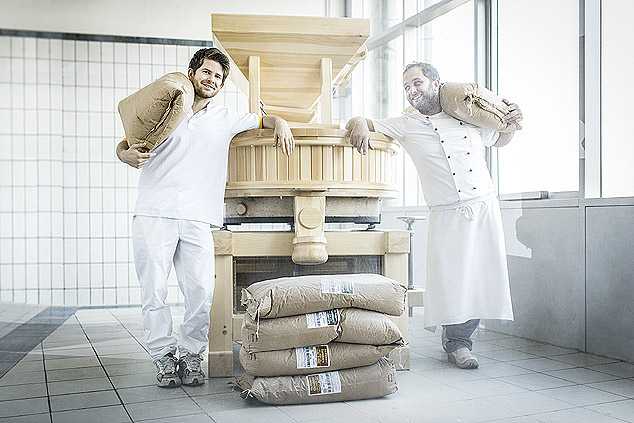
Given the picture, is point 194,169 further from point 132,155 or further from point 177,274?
point 177,274

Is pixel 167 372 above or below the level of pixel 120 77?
below

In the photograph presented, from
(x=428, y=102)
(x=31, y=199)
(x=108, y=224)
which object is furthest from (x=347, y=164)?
(x=31, y=199)

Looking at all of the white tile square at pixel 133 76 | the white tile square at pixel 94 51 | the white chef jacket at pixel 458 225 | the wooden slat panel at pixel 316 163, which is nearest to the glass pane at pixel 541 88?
the white chef jacket at pixel 458 225

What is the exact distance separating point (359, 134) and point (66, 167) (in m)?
1.03

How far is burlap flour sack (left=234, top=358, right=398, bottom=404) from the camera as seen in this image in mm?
2039

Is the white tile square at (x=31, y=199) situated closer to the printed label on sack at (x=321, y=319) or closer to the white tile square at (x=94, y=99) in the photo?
the white tile square at (x=94, y=99)

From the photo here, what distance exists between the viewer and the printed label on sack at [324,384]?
2053mm

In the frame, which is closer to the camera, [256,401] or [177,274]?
[256,401]

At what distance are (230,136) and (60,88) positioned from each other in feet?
2.03

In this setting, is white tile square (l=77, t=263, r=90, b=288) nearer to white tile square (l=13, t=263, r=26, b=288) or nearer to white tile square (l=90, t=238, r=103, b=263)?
white tile square (l=90, t=238, r=103, b=263)

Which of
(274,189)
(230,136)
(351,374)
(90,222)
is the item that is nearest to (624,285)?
(351,374)

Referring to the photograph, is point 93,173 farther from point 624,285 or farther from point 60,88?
point 624,285

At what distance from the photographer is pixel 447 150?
8.49ft

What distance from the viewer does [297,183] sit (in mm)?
2426
